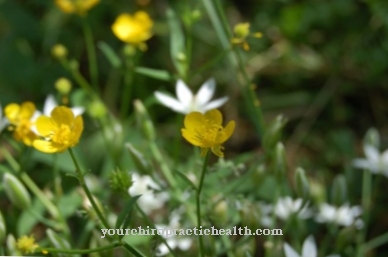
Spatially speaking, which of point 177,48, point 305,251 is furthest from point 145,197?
point 305,251

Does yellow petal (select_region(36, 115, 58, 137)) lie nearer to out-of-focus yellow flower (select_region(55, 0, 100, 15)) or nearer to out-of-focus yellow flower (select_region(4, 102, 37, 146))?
out-of-focus yellow flower (select_region(4, 102, 37, 146))

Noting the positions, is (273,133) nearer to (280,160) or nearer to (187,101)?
(280,160)

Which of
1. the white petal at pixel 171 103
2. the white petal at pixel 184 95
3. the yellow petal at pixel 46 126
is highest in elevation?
the white petal at pixel 184 95

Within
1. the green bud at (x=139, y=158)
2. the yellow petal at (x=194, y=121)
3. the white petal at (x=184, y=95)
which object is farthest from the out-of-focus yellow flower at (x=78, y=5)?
the yellow petal at (x=194, y=121)

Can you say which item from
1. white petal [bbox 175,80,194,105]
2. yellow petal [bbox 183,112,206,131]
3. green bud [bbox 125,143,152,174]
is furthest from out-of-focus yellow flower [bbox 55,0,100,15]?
yellow petal [bbox 183,112,206,131]

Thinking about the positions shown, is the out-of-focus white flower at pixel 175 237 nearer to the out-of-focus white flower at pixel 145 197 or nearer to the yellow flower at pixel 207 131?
the out-of-focus white flower at pixel 145 197
